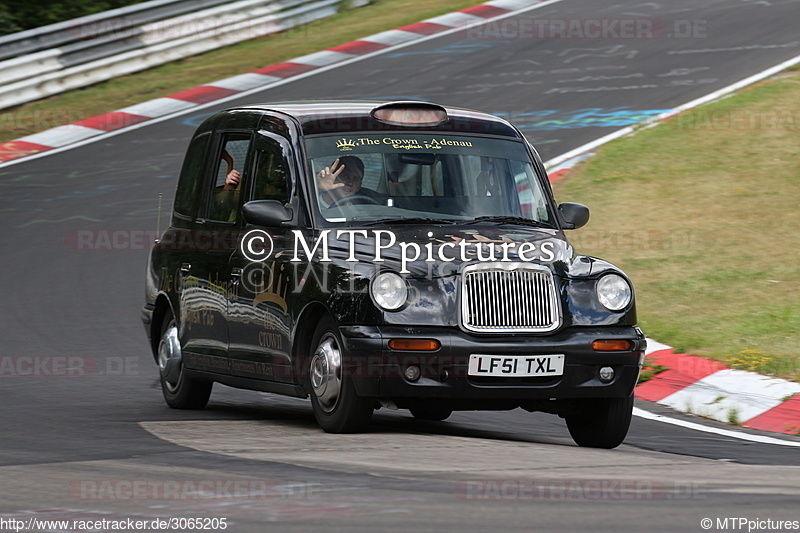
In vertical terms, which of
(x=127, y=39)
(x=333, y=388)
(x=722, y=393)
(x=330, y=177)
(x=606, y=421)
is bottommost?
(x=722, y=393)

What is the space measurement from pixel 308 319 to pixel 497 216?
1.35 metres

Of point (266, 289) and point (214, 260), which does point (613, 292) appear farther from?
point (214, 260)

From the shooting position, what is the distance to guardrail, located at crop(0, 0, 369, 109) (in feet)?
70.2

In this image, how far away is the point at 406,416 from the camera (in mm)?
9461

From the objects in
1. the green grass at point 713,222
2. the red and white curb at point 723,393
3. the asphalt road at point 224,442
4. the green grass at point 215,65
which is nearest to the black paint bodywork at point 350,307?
the asphalt road at point 224,442

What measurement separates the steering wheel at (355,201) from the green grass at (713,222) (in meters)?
3.37

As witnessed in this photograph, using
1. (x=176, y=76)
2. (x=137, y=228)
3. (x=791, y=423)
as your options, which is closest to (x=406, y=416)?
(x=791, y=423)

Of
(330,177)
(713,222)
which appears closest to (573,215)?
(330,177)

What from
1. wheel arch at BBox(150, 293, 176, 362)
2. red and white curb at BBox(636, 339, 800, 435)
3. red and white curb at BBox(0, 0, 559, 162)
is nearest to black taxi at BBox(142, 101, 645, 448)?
wheel arch at BBox(150, 293, 176, 362)

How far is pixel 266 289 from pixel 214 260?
A: 0.81m

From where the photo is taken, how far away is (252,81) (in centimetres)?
2234

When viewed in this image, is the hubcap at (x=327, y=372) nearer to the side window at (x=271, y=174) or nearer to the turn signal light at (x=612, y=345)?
the side window at (x=271, y=174)

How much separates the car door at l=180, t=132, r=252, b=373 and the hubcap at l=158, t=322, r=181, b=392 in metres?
0.18

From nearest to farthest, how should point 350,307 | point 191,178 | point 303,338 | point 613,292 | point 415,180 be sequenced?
point 350,307 → point 613,292 → point 303,338 → point 415,180 → point 191,178
